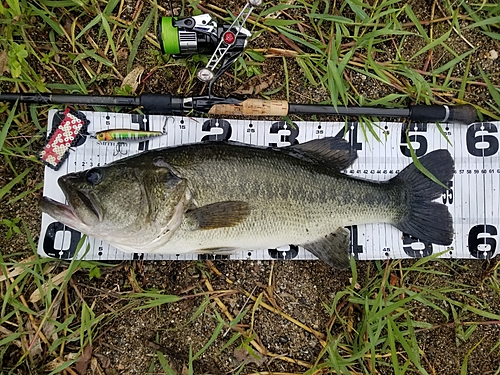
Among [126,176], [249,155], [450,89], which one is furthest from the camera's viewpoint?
[450,89]

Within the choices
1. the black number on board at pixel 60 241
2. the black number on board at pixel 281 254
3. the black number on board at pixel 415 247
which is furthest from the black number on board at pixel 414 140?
the black number on board at pixel 60 241

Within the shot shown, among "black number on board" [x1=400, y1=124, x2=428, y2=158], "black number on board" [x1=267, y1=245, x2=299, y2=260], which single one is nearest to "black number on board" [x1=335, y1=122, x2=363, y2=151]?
"black number on board" [x1=400, y1=124, x2=428, y2=158]

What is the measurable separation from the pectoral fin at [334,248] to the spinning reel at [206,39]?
1402 mm

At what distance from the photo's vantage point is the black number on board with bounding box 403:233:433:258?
344 centimetres

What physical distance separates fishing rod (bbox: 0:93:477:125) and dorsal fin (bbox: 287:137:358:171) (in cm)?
30

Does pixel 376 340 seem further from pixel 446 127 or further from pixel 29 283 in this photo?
pixel 29 283

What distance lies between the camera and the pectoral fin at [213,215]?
2828 millimetres

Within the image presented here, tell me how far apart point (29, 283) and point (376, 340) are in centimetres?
260

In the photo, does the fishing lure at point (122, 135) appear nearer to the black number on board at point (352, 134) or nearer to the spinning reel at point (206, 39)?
the spinning reel at point (206, 39)

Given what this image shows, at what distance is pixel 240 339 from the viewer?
338cm

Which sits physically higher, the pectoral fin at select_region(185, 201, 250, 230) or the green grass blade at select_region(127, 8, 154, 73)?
the green grass blade at select_region(127, 8, 154, 73)

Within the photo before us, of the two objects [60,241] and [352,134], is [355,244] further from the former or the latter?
[60,241]

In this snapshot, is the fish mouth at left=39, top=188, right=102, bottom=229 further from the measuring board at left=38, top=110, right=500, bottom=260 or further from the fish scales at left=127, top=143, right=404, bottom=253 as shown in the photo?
the measuring board at left=38, top=110, right=500, bottom=260

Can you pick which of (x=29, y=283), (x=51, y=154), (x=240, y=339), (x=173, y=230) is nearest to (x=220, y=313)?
(x=240, y=339)
